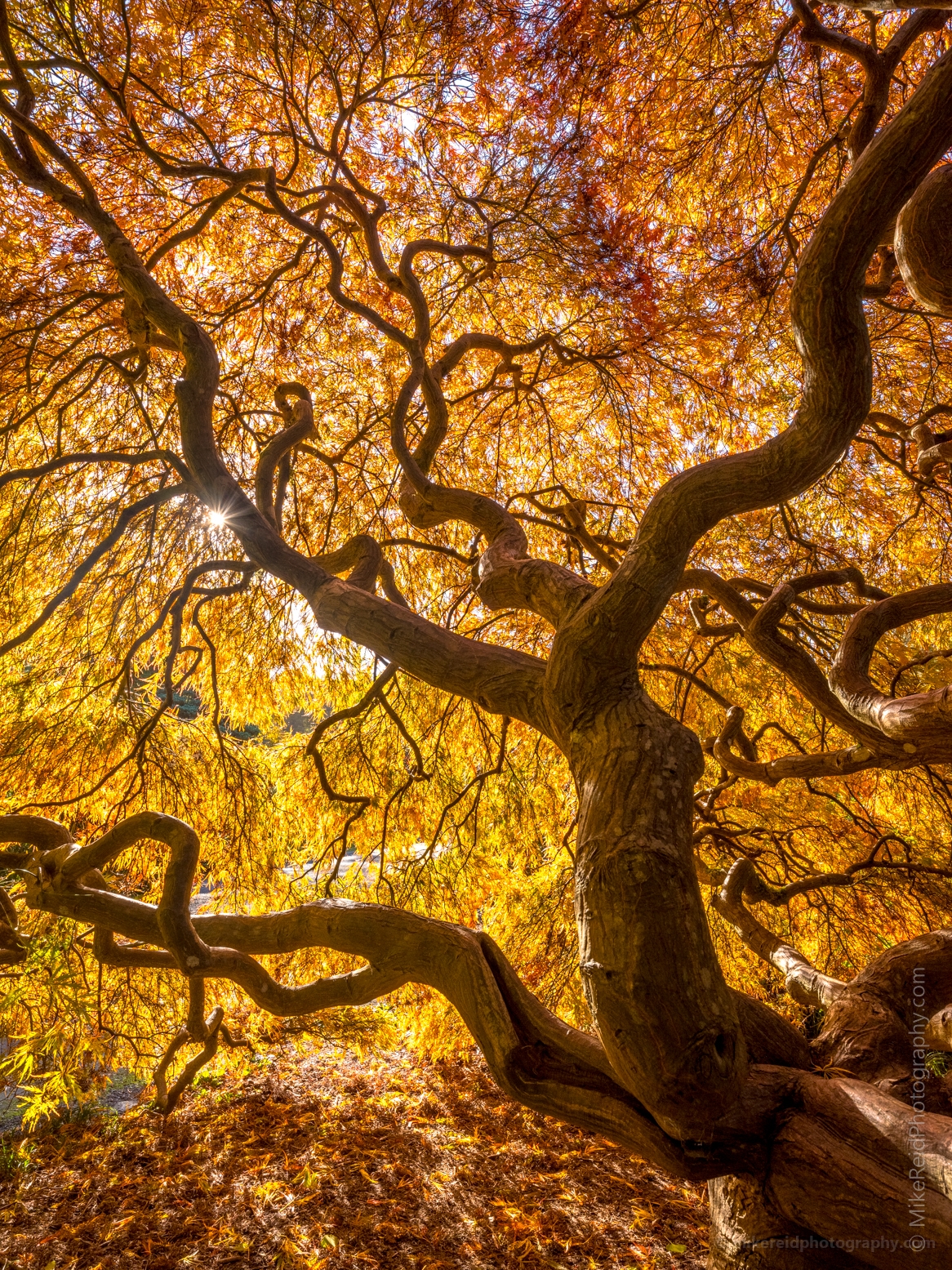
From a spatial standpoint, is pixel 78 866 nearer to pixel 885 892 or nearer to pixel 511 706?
pixel 511 706

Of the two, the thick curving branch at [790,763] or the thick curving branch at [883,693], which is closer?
the thick curving branch at [883,693]

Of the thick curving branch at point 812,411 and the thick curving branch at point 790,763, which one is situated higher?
the thick curving branch at point 812,411

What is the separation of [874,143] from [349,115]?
6.28 ft

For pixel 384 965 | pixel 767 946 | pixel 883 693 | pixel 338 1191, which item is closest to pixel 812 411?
pixel 883 693

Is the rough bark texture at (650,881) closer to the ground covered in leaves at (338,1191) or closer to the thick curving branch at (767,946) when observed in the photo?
the thick curving branch at (767,946)

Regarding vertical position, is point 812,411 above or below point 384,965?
above

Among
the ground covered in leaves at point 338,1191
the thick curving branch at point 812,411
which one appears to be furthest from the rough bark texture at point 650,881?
the ground covered in leaves at point 338,1191

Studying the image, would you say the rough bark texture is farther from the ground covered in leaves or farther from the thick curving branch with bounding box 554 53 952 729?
the ground covered in leaves

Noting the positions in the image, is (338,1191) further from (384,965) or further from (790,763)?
(790,763)

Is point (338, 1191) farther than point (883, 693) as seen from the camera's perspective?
Yes

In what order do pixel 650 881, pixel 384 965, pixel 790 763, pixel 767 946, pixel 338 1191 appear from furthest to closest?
pixel 338 1191, pixel 767 946, pixel 790 763, pixel 384 965, pixel 650 881

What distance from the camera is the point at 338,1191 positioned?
3.35m

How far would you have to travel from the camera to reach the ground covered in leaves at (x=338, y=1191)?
288 centimetres

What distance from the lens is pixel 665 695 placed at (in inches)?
140
